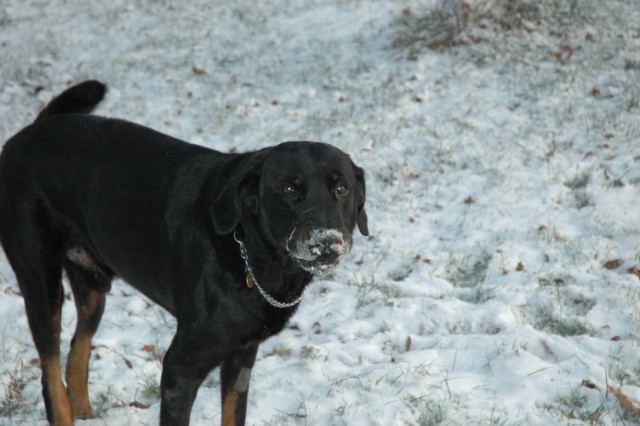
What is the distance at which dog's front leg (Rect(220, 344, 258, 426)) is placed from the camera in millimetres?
3391

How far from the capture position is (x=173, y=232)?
128 inches

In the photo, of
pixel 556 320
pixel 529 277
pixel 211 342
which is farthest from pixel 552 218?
pixel 211 342

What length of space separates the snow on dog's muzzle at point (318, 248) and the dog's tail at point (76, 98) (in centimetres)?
192

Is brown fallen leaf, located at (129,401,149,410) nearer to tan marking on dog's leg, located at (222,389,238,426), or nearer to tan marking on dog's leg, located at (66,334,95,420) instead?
tan marking on dog's leg, located at (66,334,95,420)

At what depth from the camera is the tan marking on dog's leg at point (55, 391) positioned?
11.8 feet

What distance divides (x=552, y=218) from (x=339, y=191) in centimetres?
361

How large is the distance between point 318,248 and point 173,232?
87cm

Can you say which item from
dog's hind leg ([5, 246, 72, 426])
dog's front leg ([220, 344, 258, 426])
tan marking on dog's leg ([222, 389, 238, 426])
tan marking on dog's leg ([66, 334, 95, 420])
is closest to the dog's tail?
dog's hind leg ([5, 246, 72, 426])

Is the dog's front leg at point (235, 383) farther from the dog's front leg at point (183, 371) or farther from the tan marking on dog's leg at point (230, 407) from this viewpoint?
the dog's front leg at point (183, 371)

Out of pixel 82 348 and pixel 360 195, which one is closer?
pixel 360 195

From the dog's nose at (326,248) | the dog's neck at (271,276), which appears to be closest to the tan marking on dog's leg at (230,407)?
the dog's neck at (271,276)

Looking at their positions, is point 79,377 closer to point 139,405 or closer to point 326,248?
point 139,405

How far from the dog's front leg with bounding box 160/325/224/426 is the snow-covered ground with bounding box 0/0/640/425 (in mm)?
719

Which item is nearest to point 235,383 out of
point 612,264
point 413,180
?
point 612,264
